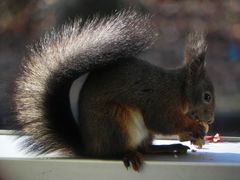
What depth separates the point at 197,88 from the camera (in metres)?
1.89

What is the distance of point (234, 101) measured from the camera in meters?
3.43

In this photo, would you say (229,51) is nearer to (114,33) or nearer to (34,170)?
(114,33)

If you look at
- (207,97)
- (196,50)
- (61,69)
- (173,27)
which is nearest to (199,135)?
(207,97)

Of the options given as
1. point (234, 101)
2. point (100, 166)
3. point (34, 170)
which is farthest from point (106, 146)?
point (234, 101)

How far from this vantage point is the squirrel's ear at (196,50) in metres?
1.84

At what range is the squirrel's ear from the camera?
1.84 meters

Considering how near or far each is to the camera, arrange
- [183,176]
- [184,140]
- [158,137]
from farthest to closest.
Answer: [158,137] < [184,140] < [183,176]

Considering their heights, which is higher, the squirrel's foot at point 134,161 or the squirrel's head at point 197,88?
the squirrel's head at point 197,88

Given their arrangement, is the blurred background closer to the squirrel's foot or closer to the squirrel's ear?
the squirrel's ear

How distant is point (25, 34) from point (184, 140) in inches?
75.3

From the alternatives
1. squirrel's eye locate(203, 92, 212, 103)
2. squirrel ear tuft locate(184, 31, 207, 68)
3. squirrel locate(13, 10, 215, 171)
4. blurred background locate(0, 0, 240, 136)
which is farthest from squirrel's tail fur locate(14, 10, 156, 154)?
blurred background locate(0, 0, 240, 136)

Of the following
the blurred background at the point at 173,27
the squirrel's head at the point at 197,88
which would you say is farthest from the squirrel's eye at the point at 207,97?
the blurred background at the point at 173,27

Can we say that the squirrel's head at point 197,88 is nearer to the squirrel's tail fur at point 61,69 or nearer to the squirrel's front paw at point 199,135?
the squirrel's front paw at point 199,135

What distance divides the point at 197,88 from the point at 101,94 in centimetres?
33
